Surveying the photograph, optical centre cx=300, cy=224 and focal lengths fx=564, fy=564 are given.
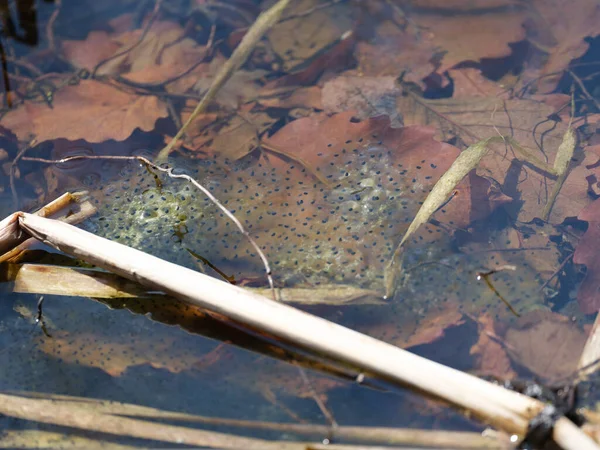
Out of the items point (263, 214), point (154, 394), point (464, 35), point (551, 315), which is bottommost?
point (154, 394)

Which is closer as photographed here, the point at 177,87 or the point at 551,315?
the point at 551,315

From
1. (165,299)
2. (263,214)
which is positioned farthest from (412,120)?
(165,299)

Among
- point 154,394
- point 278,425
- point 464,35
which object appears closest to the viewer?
point 278,425

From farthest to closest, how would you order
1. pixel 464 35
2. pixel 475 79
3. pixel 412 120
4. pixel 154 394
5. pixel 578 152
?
pixel 464 35 → pixel 475 79 → pixel 412 120 → pixel 578 152 → pixel 154 394

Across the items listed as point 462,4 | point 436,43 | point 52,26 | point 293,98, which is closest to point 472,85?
point 436,43

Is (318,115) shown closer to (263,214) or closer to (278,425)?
(263,214)

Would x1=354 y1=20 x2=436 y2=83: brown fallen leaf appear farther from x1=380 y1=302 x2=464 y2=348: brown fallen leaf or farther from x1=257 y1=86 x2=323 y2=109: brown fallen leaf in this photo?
x1=380 y1=302 x2=464 y2=348: brown fallen leaf

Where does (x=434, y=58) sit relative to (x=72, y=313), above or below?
above
